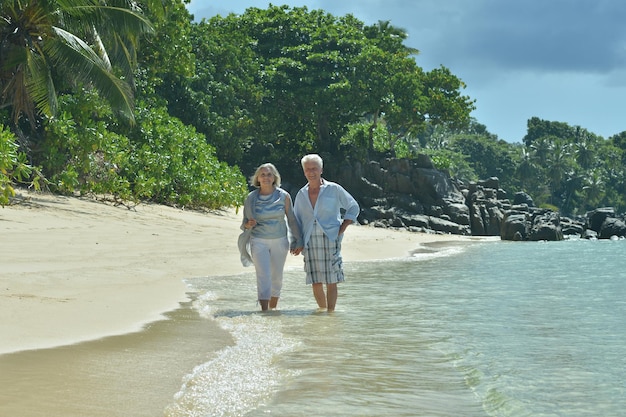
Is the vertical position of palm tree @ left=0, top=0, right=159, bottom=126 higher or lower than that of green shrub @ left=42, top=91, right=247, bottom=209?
higher

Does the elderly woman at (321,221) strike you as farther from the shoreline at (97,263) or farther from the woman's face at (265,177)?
the shoreline at (97,263)

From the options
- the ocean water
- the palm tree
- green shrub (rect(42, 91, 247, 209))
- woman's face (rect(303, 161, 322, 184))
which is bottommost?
the ocean water

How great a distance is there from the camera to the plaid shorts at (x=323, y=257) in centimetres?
780

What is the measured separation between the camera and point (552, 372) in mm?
5328

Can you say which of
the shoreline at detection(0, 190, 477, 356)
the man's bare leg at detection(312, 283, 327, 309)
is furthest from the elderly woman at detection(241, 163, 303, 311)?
the shoreline at detection(0, 190, 477, 356)

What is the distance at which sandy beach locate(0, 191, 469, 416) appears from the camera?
4418mm

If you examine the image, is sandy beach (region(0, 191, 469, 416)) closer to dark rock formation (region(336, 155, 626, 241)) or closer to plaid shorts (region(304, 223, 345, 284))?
plaid shorts (region(304, 223, 345, 284))

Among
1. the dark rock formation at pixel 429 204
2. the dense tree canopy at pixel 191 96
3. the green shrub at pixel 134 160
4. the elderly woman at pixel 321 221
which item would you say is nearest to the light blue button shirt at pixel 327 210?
the elderly woman at pixel 321 221

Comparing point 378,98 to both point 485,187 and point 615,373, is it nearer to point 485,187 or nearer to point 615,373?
point 485,187

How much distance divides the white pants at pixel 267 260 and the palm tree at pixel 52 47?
30.0 ft

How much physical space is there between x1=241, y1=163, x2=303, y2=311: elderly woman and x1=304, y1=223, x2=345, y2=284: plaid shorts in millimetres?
154

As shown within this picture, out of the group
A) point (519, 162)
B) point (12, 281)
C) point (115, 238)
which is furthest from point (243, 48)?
point (519, 162)

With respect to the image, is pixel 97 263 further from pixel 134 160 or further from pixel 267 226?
pixel 134 160

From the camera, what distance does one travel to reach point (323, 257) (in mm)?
7828
